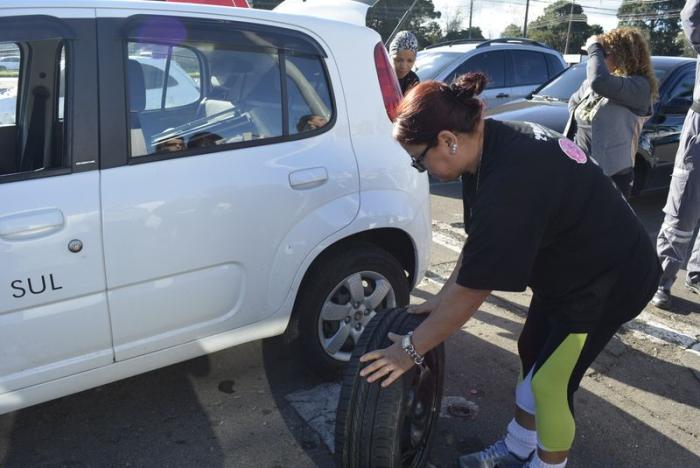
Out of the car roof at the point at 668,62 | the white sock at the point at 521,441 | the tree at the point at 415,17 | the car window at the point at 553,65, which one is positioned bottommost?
the white sock at the point at 521,441

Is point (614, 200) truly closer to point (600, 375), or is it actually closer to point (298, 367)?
point (600, 375)

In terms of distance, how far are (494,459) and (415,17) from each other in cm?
5413

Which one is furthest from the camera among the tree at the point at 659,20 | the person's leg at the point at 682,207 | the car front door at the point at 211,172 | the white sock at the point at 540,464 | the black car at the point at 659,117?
the tree at the point at 659,20

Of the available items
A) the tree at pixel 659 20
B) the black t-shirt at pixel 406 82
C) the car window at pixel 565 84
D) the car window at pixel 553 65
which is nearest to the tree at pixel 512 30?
the tree at pixel 659 20

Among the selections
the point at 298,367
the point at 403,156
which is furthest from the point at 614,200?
the point at 298,367

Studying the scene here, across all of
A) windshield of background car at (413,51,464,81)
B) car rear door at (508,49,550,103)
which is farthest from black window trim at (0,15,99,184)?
car rear door at (508,49,550,103)

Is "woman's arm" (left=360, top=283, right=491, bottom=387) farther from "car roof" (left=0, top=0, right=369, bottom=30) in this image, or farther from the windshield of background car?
the windshield of background car

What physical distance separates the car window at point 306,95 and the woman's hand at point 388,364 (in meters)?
1.16

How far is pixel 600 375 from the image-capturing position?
3.30 metres

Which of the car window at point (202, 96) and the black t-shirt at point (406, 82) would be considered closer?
the car window at point (202, 96)

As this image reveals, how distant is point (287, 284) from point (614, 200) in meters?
1.41

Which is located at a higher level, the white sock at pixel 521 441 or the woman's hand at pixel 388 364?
the woman's hand at pixel 388 364

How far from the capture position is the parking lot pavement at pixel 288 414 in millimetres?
2555

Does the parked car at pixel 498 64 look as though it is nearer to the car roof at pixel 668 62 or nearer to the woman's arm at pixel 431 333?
the car roof at pixel 668 62
